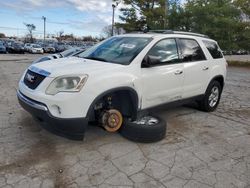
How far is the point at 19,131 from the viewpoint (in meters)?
4.64

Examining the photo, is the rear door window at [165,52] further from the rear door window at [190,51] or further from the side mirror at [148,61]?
the rear door window at [190,51]

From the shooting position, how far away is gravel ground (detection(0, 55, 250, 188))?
3.23 metres

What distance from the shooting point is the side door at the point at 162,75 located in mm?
4504

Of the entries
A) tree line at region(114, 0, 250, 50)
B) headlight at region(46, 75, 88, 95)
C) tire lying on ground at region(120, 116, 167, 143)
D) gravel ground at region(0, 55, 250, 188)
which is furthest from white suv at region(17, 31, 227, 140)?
tree line at region(114, 0, 250, 50)

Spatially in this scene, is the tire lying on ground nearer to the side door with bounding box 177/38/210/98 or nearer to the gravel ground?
the gravel ground

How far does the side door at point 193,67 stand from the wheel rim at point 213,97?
460 millimetres

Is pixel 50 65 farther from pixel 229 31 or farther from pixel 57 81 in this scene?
pixel 229 31

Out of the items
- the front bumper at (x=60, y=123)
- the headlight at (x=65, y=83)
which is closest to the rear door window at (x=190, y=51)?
the headlight at (x=65, y=83)

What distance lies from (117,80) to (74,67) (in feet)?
2.12

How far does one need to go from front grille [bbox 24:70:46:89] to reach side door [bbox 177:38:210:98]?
265 centimetres

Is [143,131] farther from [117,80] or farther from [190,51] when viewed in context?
[190,51]

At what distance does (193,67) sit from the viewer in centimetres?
546

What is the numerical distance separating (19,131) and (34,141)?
55 centimetres

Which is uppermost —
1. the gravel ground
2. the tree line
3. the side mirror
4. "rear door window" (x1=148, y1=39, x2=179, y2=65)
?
the tree line
